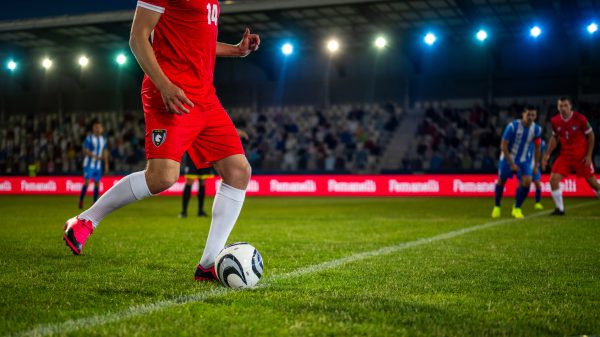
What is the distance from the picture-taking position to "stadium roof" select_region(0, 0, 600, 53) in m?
24.1

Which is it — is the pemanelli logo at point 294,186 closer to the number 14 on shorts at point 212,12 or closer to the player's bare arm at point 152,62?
the number 14 on shorts at point 212,12

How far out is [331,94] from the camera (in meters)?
32.9

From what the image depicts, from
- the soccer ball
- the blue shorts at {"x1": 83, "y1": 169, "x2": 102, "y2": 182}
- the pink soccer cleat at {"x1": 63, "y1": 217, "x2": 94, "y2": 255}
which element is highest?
the blue shorts at {"x1": 83, "y1": 169, "x2": 102, "y2": 182}

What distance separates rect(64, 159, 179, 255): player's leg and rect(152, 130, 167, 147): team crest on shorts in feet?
0.37

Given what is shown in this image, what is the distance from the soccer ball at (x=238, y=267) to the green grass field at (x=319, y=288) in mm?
87

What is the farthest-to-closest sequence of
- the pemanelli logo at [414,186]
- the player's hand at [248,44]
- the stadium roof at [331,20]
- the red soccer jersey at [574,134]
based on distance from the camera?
1. the stadium roof at [331,20]
2. the pemanelli logo at [414,186]
3. the red soccer jersey at [574,134]
4. the player's hand at [248,44]

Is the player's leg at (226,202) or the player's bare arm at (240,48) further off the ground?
the player's bare arm at (240,48)

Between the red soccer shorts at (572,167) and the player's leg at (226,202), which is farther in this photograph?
the red soccer shorts at (572,167)

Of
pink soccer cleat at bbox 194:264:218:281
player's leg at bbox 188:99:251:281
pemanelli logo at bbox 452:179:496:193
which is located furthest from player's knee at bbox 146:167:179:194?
pemanelli logo at bbox 452:179:496:193

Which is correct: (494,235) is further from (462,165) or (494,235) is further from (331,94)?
(331,94)

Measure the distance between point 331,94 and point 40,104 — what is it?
17.1 metres

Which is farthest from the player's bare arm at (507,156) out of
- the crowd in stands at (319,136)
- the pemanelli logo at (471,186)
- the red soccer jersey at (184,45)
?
the crowd in stands at (319,136)

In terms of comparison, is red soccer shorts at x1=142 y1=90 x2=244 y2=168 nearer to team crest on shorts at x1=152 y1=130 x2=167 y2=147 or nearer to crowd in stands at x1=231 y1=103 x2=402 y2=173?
team crest on shorts at x1=152 y1=130 x2=167 y2=147

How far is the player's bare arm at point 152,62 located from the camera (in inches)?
148
